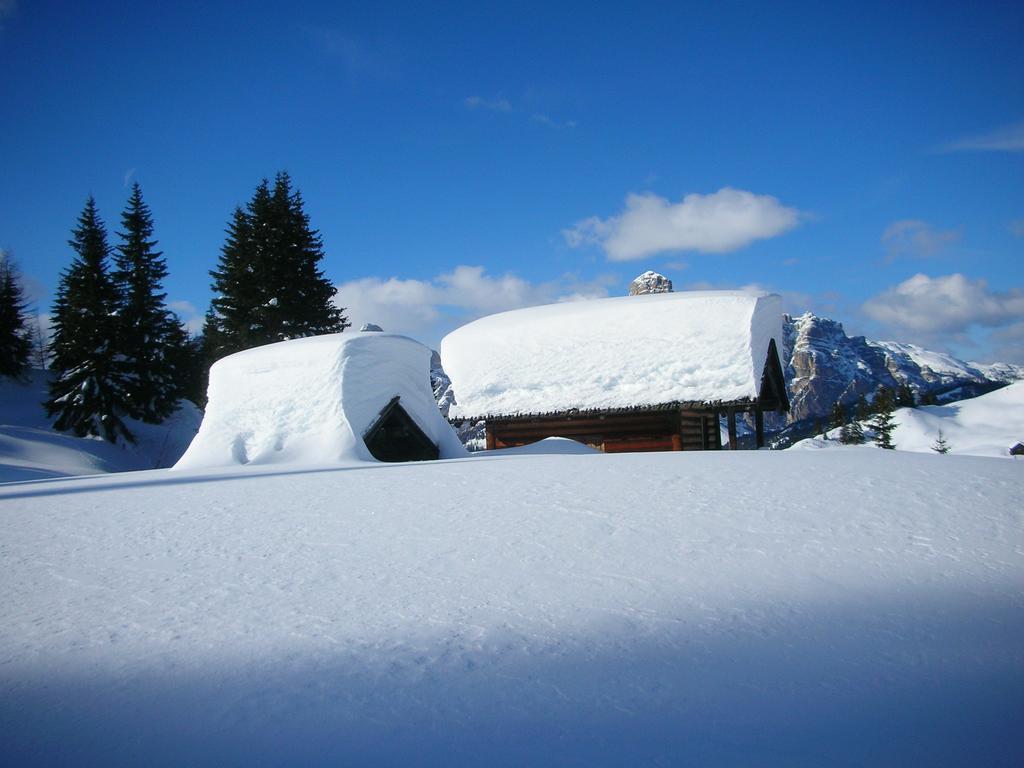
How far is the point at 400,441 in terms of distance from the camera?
1355cm

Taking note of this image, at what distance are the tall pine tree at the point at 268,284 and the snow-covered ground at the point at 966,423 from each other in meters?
37.9

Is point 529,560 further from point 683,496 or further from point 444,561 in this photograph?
point 683,496

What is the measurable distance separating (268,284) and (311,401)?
19536 millimetres

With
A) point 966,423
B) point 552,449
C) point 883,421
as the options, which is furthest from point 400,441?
point 966,423

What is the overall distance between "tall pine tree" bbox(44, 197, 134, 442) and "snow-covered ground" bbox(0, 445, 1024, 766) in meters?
22.5

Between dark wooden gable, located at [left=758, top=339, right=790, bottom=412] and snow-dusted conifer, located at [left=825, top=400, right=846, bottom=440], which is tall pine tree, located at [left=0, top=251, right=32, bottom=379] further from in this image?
snow-dusted conifer, located at [left=825, top=400, right=846, bottom=440]

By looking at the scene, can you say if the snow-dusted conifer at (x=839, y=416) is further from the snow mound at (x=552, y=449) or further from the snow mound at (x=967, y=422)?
the snow mound at (x=552, y=449)

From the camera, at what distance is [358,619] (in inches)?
153

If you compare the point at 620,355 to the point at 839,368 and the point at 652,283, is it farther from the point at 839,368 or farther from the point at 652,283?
the point at 839,368

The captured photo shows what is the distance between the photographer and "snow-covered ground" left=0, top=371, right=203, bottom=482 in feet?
67.9

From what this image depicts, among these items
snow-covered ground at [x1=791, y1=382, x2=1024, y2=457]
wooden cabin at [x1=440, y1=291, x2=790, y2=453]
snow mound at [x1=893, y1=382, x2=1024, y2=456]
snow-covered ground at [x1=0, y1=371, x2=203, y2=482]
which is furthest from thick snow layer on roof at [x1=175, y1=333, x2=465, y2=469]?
snow mound at [x1=893, y1=382, x2=1024, y2=456]

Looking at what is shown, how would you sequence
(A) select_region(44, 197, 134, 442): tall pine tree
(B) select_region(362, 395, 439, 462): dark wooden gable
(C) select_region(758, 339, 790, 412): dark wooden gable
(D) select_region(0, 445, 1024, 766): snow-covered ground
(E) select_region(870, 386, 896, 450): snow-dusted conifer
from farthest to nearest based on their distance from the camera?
(E) select_region(870, 386, 896, 450): snow-dusted conifer, (A) select_region(44, 197, 134, 442): tall pine tree, (C) select_region(758, 339, 790, 412): dark wooden gable, (B) select_region(362, 395, 439, 462): dark wooden gable, (D) select_region(0, 445, 1024, 766): snow-covered ground

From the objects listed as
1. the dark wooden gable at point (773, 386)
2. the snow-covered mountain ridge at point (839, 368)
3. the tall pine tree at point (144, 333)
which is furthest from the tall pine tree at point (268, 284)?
the snow-covered mountain ridge at point (839, 368)

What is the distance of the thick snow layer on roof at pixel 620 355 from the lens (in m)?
15.9
